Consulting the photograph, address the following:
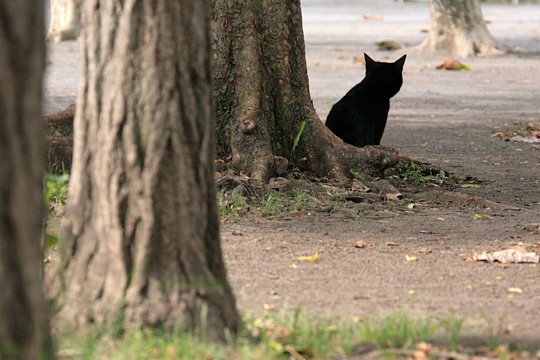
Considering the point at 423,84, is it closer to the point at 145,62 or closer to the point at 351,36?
the point at 351,36

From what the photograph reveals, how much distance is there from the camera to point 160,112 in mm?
3629

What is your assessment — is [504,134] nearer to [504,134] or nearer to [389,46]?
[504,134]

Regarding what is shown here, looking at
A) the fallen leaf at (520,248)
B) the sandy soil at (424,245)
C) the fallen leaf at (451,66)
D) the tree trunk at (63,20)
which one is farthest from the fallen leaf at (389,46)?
the fallen leaf at (520,248)

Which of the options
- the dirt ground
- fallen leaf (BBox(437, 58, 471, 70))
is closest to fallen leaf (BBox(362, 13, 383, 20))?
fallen leaf (BBox(437, 58, 471, 70))

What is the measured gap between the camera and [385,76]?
9258mm

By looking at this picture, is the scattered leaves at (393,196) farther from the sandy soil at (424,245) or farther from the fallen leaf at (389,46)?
Result: the fallen leaf at (389,46)

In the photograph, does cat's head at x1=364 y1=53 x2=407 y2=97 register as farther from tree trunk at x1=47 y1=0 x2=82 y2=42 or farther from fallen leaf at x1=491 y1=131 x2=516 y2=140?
tree trunk at x1=47 y1=0 x2=82 y2=42

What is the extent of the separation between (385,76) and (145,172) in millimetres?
5898

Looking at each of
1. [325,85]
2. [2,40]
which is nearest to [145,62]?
[2,40]

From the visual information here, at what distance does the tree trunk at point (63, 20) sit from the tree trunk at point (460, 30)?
8.10 meters

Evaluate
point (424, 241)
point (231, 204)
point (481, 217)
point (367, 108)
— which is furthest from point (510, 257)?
point (367, 108)

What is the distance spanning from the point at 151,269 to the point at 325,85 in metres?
11.8

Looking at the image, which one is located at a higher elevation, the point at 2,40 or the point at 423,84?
the point at 2,40

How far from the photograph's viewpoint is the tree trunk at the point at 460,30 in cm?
1927
